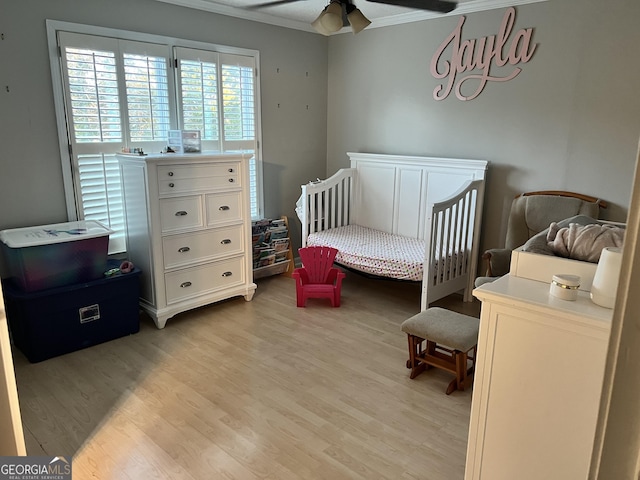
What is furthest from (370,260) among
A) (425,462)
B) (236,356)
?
(425,462)

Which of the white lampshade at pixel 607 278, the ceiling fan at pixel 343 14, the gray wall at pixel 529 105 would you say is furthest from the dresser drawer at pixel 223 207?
the white lampshade at pixel 607 278

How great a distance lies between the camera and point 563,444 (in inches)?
56.3

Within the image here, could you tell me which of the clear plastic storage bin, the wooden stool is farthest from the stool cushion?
the clear plastic storage bin

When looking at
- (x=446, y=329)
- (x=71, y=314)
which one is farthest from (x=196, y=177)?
(x=446, y=329)

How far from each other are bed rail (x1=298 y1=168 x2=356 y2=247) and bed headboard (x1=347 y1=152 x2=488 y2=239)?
8 cm

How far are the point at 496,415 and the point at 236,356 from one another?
69.4 inches

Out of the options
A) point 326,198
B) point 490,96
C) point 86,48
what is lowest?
point 326,198

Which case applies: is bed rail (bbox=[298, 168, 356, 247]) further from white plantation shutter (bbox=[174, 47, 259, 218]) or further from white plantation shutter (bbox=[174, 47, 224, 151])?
white plantation shutter (bbox=[174, 47, 224, 151])

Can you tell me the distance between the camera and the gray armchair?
10.7 ft

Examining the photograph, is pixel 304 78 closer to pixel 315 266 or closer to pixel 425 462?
pixel 315 266

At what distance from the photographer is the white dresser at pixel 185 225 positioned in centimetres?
314

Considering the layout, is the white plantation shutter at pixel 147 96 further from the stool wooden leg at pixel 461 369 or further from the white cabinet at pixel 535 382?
the white cabinet at pixel 535 382

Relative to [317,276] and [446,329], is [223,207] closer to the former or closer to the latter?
[317,276]

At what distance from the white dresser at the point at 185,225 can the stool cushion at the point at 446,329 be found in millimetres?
1603
